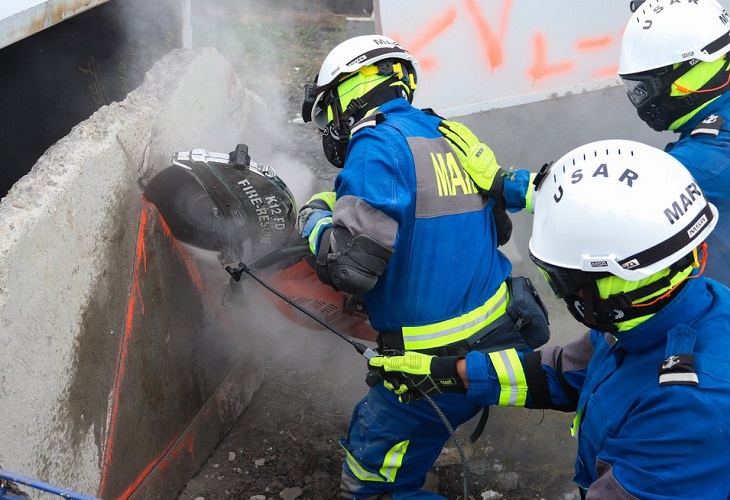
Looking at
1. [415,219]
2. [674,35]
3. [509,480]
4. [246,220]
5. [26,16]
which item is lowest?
[509,480]

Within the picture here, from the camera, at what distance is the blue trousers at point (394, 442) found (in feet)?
9.65

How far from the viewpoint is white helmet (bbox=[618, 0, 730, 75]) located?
3266 millimetres

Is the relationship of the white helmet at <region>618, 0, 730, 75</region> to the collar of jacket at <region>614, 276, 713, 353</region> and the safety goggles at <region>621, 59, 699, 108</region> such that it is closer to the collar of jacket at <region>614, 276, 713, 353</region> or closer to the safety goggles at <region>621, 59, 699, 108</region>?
the safety goggles at <region>621, 59, 699, 108</region>

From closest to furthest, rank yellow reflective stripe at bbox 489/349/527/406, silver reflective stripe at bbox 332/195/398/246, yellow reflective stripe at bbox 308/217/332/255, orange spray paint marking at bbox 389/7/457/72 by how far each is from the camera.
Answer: yellow reflective stripe at bbox 489/349/527/406 < silver reflective stripe at bbox 332/195/398/246 < yellow reflective stripe at bbox 308/217/332/255 < orange spray paint marking at bbox 389/7/457/72

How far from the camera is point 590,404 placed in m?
2.07

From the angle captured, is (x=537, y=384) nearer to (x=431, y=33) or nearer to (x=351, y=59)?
(x=351, y=59)

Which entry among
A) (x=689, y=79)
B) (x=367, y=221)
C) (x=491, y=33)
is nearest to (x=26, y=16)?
(x=367, y=221)

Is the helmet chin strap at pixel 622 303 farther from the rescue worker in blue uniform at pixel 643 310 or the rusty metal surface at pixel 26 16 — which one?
the rusty metal surface at pixel 26 16

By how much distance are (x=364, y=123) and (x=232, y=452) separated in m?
1.89

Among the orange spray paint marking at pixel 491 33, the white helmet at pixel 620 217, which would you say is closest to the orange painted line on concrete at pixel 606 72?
the orange spray paint marking at pixel 491 33

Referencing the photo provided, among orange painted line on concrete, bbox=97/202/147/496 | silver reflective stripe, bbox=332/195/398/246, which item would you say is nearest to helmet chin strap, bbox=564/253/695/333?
silver reflective stripe, bbox=332/195/398/246

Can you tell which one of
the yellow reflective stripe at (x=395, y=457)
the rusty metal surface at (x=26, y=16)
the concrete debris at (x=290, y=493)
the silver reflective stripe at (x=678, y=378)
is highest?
the rusty metal surface at (x=26, y=16)

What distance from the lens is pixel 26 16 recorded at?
8.48 feet

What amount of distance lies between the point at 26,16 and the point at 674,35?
8.83 feet
